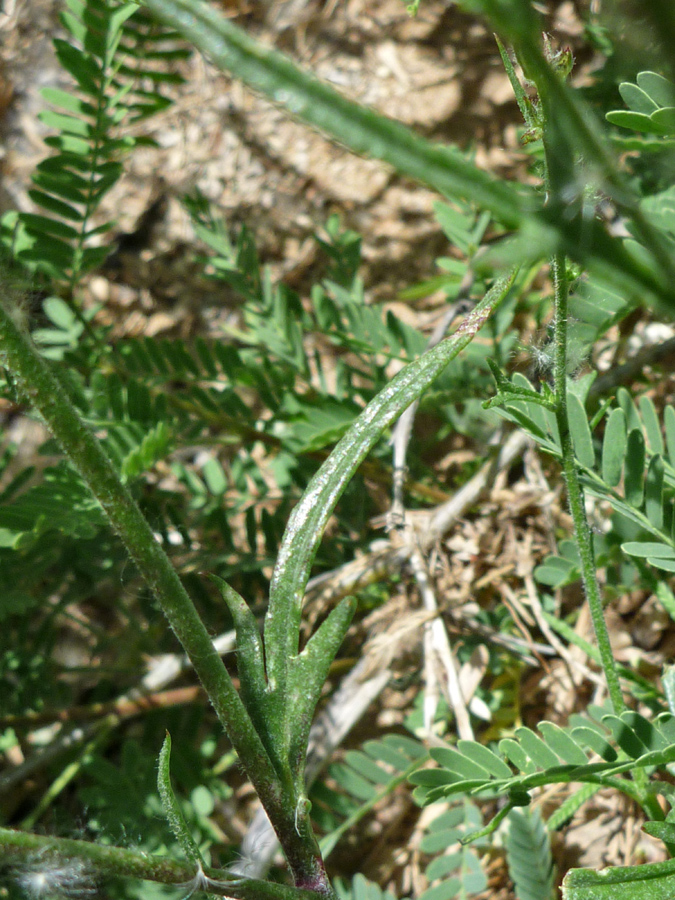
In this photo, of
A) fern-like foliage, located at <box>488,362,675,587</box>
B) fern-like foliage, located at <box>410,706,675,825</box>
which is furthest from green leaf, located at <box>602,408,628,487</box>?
fern-like foliage, located at <box>410,706,675,825</box>

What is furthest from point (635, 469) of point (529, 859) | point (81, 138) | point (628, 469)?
point (81, 138)

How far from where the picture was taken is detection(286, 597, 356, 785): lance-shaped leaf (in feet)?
2.32

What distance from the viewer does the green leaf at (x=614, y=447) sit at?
0.94 metres

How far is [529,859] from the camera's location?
1.04m

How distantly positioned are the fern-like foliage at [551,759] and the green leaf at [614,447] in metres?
0.30

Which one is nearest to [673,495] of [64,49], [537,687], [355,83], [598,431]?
[598,431]

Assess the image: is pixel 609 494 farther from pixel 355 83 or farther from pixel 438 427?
pixel 355 83

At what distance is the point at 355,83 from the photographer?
6.89ft

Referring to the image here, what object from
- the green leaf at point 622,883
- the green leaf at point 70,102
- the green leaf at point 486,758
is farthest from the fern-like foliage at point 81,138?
the green leaf at point 622,883

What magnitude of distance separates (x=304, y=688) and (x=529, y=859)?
1.81 ft

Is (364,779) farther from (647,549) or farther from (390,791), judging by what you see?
(647,549)

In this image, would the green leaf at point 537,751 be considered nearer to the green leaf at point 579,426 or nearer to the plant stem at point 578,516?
the plant stem at point 578,516

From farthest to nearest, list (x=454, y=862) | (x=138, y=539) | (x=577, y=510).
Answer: (x=454, y=862) < (x=577, y=510) < (x=138, y=539)

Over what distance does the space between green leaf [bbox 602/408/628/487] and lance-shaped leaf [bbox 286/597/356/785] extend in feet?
1.43
